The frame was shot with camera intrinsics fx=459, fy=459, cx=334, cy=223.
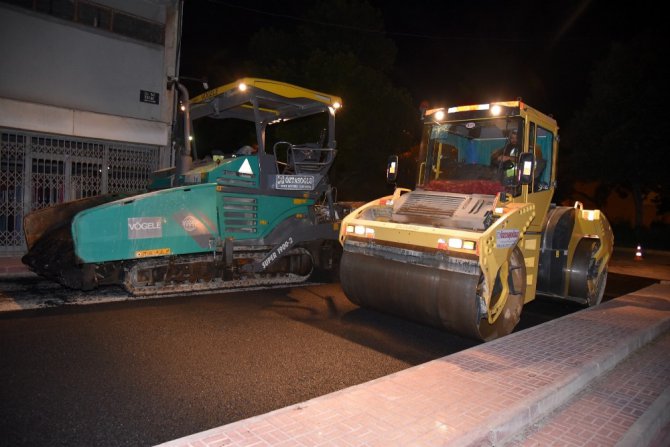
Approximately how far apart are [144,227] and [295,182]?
8.56 feet

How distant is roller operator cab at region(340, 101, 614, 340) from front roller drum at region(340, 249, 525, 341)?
13mm

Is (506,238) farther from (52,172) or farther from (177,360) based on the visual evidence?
(52,172)

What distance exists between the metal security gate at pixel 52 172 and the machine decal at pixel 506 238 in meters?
8.11

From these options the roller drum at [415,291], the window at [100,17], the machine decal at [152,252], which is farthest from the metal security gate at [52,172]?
the roller drum at [415,291]

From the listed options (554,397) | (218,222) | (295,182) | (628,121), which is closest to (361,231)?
(295,182)

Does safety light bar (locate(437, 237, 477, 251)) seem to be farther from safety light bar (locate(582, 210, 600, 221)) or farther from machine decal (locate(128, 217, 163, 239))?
machine decal (locate(128, 217, 163, 239))

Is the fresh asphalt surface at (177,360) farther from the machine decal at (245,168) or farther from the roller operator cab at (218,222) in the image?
the machine decal at (245,168)

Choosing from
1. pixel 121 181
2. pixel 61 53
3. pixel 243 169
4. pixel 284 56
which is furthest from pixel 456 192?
pixel 284 56

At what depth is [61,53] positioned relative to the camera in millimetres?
10953

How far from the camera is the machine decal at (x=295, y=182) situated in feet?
25.5

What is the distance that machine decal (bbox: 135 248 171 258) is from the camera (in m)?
6.30

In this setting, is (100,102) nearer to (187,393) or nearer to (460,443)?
(187,393)

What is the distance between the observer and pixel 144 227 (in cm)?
631

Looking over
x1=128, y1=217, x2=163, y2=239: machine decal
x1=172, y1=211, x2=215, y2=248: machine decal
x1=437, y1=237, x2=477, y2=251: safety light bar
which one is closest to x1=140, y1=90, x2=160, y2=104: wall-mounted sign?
x1=172, y1=211, x2=215, y2=248: machine decal
